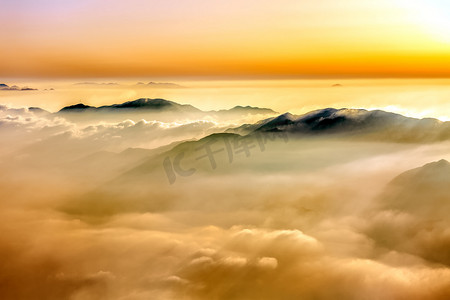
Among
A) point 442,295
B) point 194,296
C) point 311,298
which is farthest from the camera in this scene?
Answer: point 194,296

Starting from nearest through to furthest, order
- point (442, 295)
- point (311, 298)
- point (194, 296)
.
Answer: point (442, 295), point (311, 298), point (194, 296)

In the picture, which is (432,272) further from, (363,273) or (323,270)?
(323,270)

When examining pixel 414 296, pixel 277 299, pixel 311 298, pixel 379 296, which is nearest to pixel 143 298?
pixel 277 299

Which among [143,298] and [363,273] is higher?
[363,273]

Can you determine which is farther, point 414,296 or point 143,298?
point 143,298

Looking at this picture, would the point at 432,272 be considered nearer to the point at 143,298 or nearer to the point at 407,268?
the point at 407,268

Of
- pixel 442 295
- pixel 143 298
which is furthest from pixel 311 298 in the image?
pixel 143 298

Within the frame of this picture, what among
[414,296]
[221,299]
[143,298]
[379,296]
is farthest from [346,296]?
[143,298]

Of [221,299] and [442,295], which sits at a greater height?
Result: [442,295]

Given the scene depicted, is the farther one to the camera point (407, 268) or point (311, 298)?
point (407, 268)
